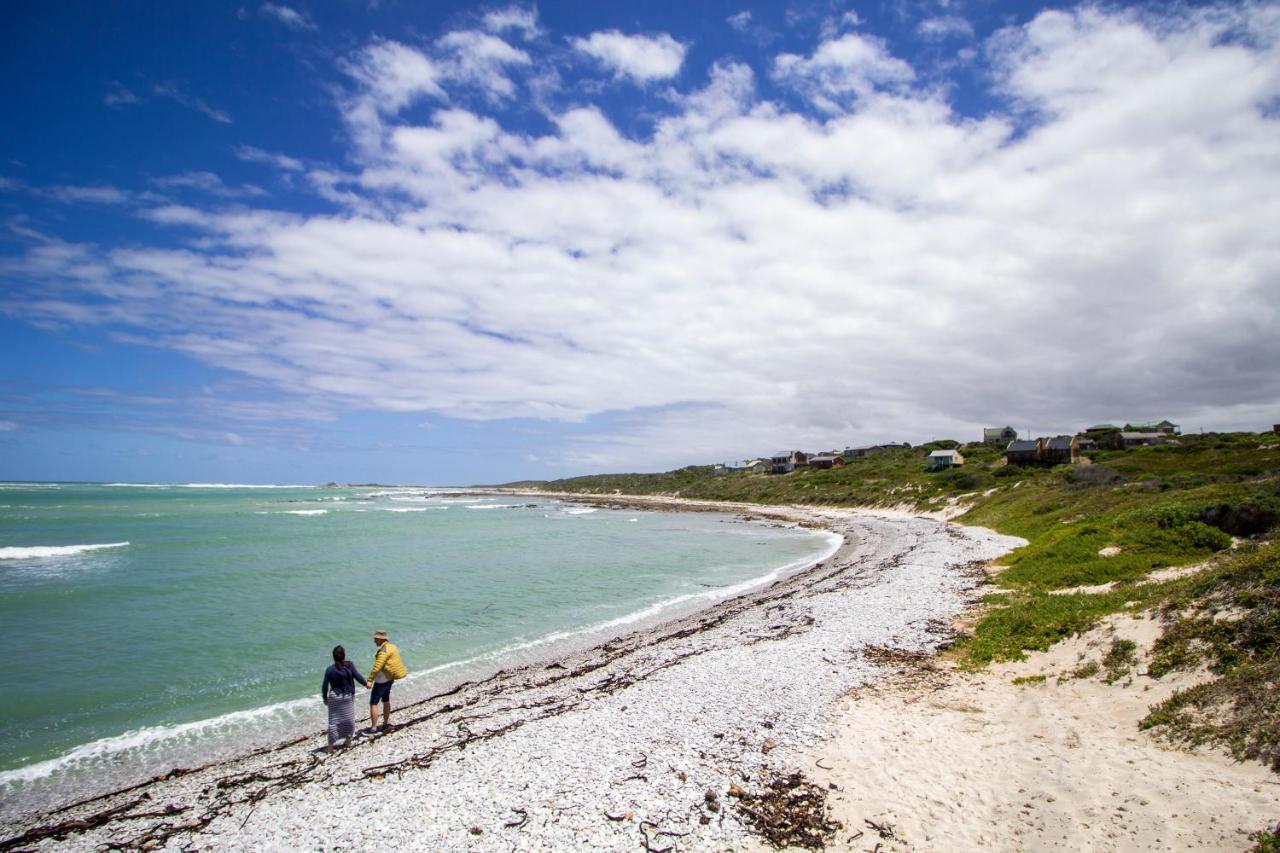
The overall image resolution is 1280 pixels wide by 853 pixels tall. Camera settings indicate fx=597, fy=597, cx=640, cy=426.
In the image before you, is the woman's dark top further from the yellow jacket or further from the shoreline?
the shoreline

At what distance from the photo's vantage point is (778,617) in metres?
18.8

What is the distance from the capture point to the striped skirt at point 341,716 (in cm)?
1081

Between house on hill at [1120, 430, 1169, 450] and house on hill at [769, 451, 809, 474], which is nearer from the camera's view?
house on hill at [1120, 430, 1169, 450]

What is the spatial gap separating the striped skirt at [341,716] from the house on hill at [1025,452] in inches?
2728

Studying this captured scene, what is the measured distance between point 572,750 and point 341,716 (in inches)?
182

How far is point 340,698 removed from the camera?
35.4 feet

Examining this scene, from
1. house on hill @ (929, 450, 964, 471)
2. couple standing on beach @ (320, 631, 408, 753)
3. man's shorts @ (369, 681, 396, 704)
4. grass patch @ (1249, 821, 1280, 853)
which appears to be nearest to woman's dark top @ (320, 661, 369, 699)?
couple standing on beach @ (320, 631, 408, 753)

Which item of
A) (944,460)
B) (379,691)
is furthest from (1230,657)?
(944,460)

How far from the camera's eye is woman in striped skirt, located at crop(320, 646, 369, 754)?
10.7 metres

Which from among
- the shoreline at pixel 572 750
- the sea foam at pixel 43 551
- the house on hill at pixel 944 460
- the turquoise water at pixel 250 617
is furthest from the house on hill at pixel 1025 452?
the sea foam at pixel 43 551

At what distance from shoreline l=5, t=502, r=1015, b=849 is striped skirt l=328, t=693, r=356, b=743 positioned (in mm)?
476

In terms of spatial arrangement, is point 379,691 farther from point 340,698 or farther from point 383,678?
point 340,698

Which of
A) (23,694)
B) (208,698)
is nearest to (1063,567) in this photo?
(208,698)

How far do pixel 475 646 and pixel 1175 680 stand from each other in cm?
1612
